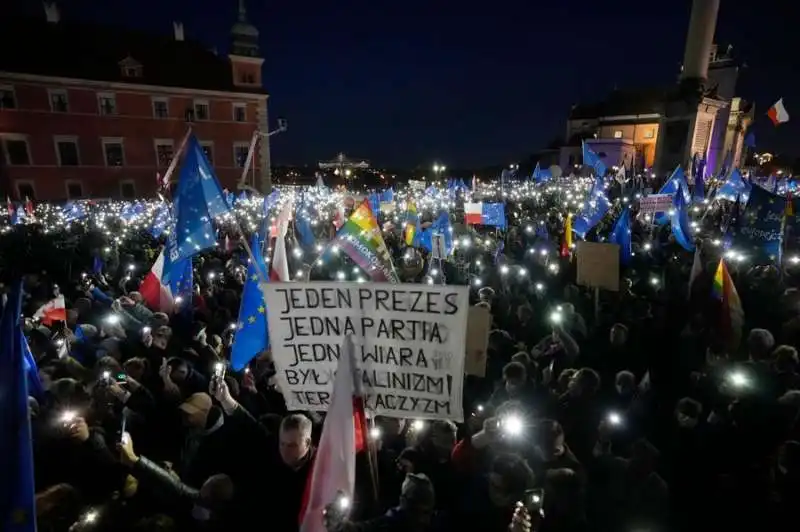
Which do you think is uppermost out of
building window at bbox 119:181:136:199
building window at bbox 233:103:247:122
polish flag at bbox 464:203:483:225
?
building window at bbox 233:103:247:122

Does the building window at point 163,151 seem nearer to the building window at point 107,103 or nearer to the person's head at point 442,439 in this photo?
the building window at point 107,103

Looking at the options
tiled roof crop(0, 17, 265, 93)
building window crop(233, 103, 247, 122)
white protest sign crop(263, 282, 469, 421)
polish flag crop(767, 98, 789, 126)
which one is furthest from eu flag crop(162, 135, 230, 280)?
building window crop(233, 103, 247, 122)

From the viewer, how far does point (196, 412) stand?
13.6 feet

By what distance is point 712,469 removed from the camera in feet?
14.0

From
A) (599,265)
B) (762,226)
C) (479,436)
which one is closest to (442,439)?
(479,436)

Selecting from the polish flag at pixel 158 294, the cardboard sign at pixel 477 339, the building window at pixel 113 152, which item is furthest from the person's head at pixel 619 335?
the building window at pixel 113 152

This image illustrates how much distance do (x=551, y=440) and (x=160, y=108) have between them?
42.6 m

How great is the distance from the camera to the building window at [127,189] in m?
37.6

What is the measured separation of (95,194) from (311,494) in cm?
4152

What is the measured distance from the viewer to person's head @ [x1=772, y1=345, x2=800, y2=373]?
5.04 meters

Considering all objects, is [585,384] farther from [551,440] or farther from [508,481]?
[508,481]

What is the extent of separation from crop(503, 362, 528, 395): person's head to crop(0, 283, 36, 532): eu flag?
4.04 meters

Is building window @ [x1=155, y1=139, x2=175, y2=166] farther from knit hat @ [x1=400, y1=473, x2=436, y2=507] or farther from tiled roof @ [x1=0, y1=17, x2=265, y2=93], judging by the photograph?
knit hat @ [x1=400, y1=473, x2=436, y2=507]

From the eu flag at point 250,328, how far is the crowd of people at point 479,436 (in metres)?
0.28
